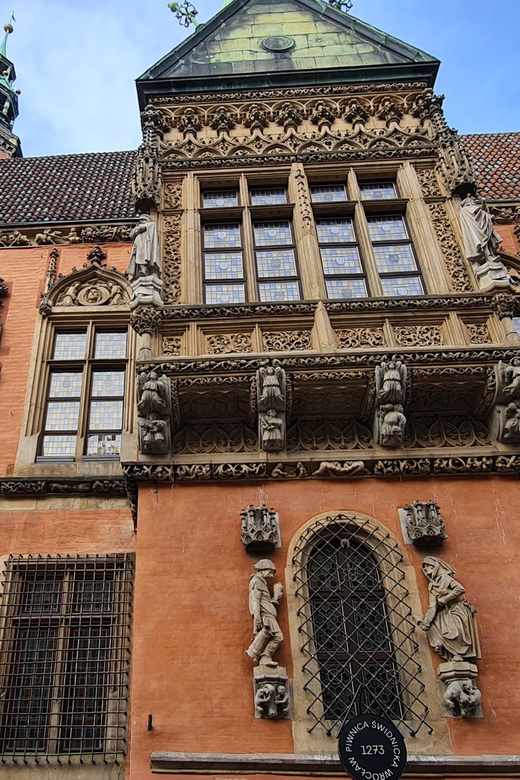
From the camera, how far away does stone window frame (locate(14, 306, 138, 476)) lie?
10.3 metres

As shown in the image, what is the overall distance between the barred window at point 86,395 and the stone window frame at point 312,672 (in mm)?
3582

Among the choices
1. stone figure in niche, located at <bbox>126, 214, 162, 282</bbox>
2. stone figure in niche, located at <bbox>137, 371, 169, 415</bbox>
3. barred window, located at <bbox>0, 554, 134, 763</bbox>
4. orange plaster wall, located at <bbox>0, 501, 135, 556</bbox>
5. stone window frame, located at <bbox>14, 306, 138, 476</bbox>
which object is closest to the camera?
barred window, located at <bbox>0, 554, 134, 763</bbox>

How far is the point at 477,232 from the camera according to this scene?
34.1 feet

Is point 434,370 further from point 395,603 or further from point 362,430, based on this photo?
point 395,603

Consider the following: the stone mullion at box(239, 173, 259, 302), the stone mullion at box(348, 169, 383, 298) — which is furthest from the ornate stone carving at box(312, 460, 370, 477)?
the stone mullion at box(239, 173, 259, 302)

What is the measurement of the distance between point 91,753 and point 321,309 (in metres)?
5.70

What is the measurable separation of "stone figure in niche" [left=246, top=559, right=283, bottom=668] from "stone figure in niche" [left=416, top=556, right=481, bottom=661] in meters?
1.46

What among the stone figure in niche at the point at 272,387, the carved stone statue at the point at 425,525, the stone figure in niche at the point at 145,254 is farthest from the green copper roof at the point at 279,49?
the carved stone statue at the point at 425,525

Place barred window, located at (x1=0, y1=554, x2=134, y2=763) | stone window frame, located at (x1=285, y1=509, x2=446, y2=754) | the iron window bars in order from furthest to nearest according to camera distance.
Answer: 1. barred window, located at (x1=0, y1=554, x2=134, y2=763)
2. the iron window bars
3. stone window frame, located at (x1=285, y1=509, x2=446, y2=754)

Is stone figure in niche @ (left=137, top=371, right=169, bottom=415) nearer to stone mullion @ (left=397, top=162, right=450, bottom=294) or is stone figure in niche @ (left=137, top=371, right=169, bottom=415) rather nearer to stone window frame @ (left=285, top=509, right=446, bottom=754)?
stone window frame @ (left=285, top=509, right=446, bottom=754)

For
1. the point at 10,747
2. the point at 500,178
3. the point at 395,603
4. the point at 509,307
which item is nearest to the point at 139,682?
the point at 10,747

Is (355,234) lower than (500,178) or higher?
lower

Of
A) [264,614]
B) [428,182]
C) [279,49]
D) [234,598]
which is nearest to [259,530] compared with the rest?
[234,598]

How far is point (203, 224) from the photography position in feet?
37.6
